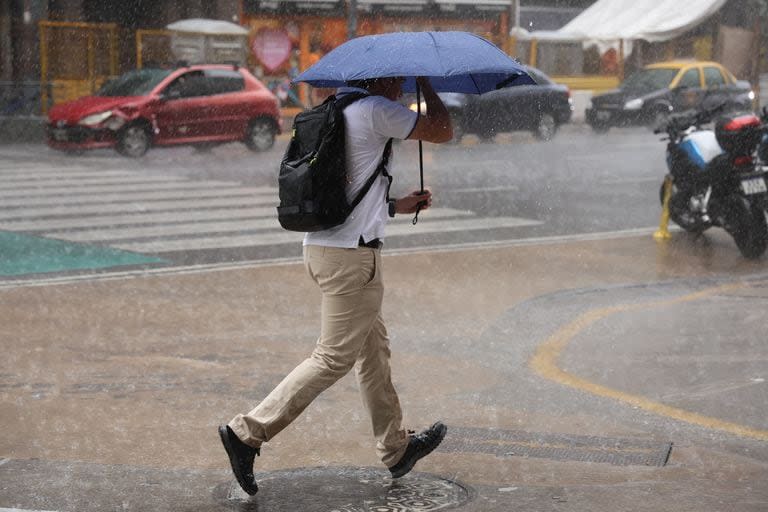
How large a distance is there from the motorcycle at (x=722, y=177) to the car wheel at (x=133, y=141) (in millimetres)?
12537

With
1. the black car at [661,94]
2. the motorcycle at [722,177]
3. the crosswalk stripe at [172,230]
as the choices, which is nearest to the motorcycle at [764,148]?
the motorcycle at [722,177]

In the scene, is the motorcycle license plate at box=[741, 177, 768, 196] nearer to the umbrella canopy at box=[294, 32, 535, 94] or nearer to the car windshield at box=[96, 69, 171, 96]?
the umbrella canopy at box=[294, 32, 535, 94]

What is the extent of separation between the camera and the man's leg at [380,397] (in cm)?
532

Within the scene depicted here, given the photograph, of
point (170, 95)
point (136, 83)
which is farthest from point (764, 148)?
point (136, 83)

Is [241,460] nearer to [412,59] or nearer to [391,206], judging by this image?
[391,206]

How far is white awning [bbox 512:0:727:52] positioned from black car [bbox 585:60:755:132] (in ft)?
19.9

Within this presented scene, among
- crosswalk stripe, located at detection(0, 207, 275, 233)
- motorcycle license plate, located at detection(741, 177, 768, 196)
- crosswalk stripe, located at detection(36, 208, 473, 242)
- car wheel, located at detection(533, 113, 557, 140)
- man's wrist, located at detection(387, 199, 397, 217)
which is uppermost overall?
man's wrist, located at detection(387, 199, 397, 217)

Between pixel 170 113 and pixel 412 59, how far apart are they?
19.4 m

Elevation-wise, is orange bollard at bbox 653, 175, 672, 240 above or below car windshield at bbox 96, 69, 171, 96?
below

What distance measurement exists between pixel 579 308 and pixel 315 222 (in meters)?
4.84

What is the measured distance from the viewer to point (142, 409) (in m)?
6.60

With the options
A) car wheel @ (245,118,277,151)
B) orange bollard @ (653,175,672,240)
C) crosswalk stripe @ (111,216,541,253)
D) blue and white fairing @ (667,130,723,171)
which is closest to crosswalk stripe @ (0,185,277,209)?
crosswalk stripe @ (111,216,541,253)

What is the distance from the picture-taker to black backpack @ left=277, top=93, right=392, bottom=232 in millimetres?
4969

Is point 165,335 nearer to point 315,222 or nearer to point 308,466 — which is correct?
point 308,466
